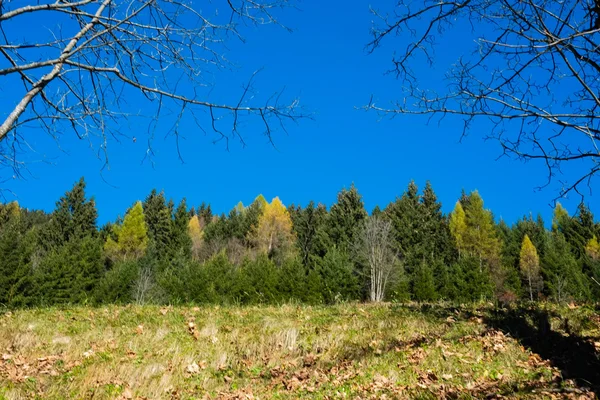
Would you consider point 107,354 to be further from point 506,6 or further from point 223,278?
point 223,278

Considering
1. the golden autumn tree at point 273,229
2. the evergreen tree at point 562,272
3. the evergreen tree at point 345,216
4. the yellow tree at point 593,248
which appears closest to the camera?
the evergreen tree at point 562,272

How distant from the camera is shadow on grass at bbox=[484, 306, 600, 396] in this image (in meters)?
4.46

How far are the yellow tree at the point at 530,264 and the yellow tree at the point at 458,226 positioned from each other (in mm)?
5669

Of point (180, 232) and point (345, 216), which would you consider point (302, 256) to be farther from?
point (180, 232)

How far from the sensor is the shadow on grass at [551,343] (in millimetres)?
4461

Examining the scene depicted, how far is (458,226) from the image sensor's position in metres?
41.9

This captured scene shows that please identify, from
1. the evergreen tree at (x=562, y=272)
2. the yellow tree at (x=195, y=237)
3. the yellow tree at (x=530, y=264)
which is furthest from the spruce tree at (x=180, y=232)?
the evergreen tree at (x=562, y=272)

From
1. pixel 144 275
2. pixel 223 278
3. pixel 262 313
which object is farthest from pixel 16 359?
pixel 144 275

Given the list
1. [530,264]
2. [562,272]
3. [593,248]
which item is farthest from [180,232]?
[593,248]

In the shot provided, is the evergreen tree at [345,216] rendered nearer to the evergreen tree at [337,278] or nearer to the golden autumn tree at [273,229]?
the evergreen tree at [337,278]

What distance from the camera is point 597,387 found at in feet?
13.0

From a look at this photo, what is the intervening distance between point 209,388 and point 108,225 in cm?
4748

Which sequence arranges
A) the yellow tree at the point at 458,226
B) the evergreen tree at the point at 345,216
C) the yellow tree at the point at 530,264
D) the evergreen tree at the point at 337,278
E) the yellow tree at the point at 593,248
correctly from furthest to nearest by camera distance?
the yellow tree at the point at 458,226 < the yellow tree at the point at 593,248 < the yellow tree at the point at 530,264 < the evergreen tree at the point at 345,216 < the evergreen tree at the point at 337,278

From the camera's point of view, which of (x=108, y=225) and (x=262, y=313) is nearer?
(x=262, y=313)
